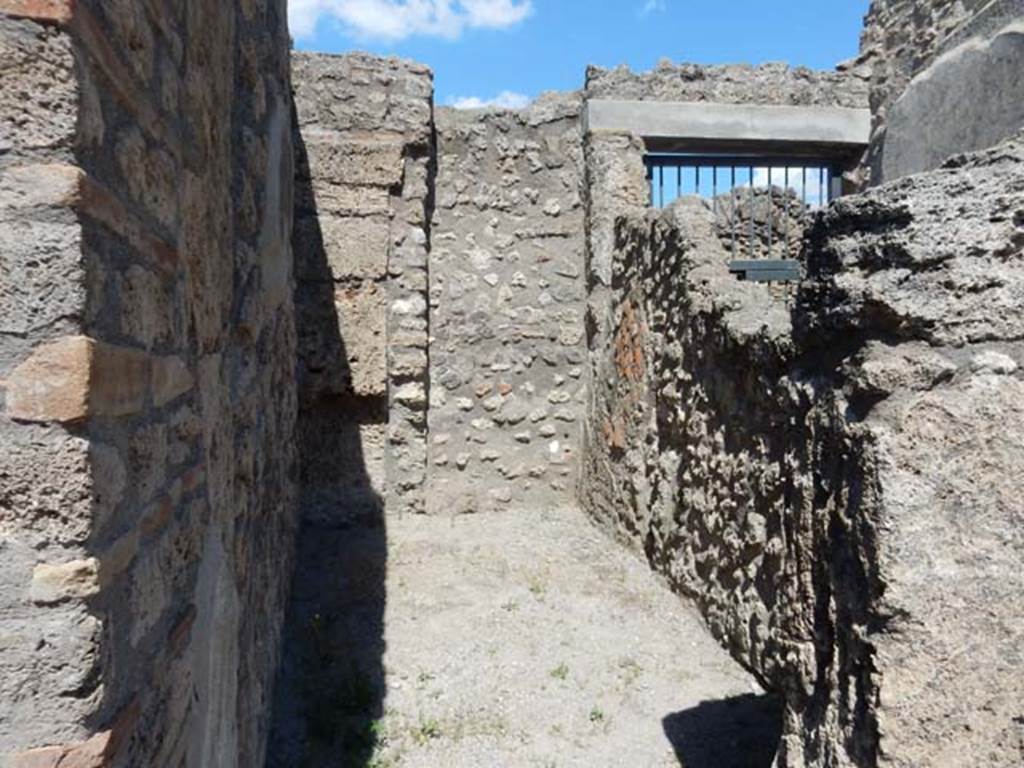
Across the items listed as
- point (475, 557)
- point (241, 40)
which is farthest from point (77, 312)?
point (475, 557)

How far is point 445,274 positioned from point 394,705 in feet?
9.15

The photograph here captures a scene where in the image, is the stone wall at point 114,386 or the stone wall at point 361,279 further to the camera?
the stone wall at point 361,279

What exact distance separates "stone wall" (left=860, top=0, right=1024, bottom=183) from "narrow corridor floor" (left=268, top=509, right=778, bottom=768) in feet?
6.28

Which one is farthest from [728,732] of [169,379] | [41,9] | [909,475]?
[41,9]

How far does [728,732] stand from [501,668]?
0.87 m

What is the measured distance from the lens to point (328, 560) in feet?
13.6

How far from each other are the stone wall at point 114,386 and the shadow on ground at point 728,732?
1.60 meters

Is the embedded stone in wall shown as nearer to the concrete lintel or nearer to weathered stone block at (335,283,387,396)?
weathered stone block at (335,283,387,396)

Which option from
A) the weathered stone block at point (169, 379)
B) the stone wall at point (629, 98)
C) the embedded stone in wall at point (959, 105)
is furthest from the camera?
the stone wall at point (629, 98)

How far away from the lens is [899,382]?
1.35m

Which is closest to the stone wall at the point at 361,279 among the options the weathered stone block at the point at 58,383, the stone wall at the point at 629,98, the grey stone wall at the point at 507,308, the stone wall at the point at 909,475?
the grey stone wall at the point at 507,308

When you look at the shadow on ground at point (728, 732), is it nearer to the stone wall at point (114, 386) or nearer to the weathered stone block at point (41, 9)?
the stone wall at point (114, 386)

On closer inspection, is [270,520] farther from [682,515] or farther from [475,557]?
[682,515]

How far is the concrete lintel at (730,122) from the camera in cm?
508
